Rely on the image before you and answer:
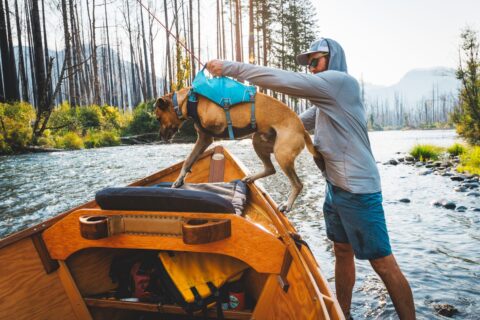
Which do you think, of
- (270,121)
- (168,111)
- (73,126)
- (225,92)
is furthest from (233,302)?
(73,126)

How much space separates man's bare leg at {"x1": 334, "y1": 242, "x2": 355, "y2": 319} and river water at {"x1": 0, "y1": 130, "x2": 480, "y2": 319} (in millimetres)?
593

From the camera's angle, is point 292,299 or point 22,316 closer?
point 292,299

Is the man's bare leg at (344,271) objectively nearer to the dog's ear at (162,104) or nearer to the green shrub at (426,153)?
the dog's ear at (162,104)

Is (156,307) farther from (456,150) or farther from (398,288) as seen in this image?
(456,150)

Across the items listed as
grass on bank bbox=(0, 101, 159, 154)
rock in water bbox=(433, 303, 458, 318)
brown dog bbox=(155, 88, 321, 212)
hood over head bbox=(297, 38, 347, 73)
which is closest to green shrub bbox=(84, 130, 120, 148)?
grass on bank bbox=(0, 101, 159, 154)

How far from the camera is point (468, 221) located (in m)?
6.64

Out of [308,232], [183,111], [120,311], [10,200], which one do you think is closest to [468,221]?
[308,232]

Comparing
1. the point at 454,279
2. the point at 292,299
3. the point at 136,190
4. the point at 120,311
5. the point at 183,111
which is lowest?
the point at 454,279

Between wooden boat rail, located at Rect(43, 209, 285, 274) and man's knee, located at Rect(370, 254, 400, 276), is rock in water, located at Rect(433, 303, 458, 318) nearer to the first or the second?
man's knee, located at Rect(370, 254, 400, 276)

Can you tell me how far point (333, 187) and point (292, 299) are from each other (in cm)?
116

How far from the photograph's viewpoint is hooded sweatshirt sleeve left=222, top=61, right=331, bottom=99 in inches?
103

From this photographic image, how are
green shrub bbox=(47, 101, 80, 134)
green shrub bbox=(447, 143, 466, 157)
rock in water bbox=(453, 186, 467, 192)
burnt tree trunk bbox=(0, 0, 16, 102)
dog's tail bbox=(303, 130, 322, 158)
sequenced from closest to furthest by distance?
dog's tail bbox=(303, 130, 322, 158) → rock in water bbox=(453, 186, 467, 192) → green shrub bbox=(447, 143, 466, 157) → burnt tree trunk bbox=(0, 0, 16, 102) → green shrub bbox=(47, 101, 80, 134)

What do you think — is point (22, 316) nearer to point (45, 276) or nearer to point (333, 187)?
point (45, 276)

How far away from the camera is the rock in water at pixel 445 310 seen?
3635 mm
